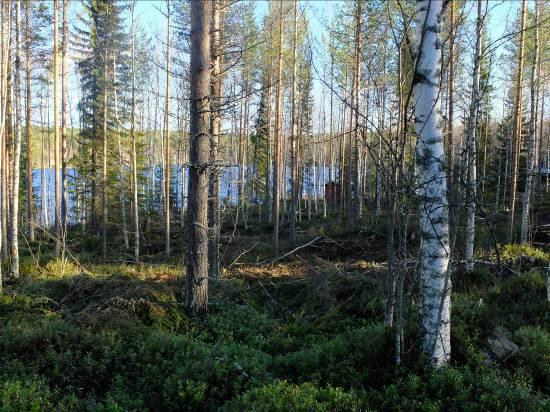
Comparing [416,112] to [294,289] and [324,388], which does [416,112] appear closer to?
[324,388]

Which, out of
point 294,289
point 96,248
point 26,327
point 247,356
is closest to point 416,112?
point 247,356

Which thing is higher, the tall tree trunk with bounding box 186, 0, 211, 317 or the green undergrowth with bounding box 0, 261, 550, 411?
the tall tree trunk with bounding box 186, 0, 211, 317

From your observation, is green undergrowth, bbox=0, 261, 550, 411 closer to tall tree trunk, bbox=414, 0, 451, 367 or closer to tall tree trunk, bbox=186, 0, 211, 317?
tall tree trunk, bbox=414, 0, 451, 367

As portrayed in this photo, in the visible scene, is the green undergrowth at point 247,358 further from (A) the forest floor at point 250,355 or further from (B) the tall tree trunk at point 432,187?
(B) the tall tree trunk at point 432,187

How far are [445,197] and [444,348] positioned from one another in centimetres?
155

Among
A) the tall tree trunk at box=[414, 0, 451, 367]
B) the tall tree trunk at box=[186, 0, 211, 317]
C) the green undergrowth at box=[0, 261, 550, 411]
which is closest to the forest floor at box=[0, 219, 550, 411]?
the green undergrowth at box=[0, 261, 550, 411]

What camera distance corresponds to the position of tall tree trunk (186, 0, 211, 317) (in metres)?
6.29

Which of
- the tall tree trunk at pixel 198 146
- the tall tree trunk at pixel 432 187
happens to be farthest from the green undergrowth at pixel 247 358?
the tall tree trunk at pixel 198 146

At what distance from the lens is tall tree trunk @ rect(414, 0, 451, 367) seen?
12.3 ft

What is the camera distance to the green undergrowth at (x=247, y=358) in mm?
3654

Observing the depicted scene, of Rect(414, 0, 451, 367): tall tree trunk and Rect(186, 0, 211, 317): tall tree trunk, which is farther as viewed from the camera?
Rect(186, 0, 211, 317): tall tree trunk

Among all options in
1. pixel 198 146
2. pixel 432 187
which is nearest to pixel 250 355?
pixel 432 187

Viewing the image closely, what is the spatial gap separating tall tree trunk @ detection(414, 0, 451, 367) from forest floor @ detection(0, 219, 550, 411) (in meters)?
0.40

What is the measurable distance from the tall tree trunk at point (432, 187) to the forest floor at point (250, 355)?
40 cm
